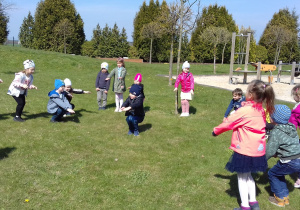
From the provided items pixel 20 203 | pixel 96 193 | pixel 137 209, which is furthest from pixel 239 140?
pixel 20 203

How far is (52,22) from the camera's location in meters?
36.4

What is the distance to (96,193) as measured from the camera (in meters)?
4.26

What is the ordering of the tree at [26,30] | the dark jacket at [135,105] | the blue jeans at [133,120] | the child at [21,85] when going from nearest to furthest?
the dark jacket at [135,105], the blue jeans at [133,120], the child at [21,85], the tree at [26,30]

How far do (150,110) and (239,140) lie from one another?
6.15 m

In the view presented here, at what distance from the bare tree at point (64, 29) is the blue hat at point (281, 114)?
33138mm

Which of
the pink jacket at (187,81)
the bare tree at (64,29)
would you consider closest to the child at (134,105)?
the pink jacket at (187,81)

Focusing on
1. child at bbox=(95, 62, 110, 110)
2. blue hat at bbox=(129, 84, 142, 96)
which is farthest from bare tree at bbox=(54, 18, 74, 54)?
blue hat at bbox=(129, 84, 142, 96)

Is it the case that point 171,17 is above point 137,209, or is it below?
above

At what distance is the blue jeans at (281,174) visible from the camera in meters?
4.01

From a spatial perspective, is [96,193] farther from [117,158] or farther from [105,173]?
[117,158]

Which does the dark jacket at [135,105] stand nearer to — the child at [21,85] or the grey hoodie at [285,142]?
the child at [21,85]

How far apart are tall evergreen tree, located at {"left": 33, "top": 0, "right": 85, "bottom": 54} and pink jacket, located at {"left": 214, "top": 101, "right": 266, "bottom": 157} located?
116ft

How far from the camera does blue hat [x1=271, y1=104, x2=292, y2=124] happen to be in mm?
3873

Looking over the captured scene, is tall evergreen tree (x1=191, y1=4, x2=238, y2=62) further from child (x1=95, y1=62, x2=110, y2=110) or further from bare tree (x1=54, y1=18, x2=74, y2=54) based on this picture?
child (x1=95, y1=62, x2=110, y2=110)
